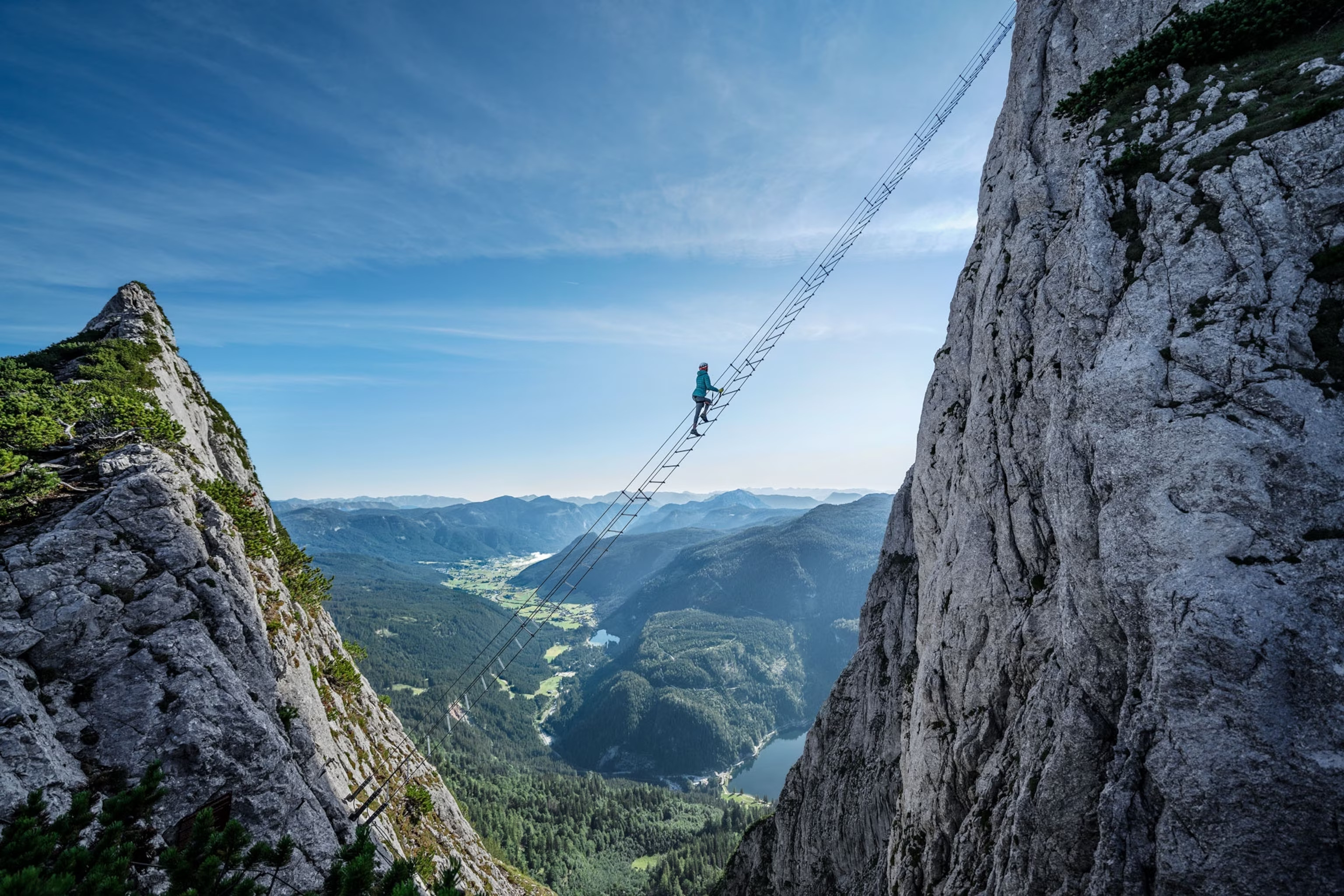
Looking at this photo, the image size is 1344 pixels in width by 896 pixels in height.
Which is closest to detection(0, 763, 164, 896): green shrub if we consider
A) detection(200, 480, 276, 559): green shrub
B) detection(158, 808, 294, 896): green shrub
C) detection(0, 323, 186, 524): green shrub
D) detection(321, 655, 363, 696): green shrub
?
detection(158, 808, 294, 896): green shrub

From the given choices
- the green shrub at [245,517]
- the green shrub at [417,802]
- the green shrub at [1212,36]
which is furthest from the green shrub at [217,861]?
the green shrub at [1212,36]

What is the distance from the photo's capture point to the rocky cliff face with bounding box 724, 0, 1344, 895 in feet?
27.6

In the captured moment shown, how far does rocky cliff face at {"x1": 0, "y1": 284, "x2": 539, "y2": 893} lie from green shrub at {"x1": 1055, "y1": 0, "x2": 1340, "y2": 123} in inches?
1331

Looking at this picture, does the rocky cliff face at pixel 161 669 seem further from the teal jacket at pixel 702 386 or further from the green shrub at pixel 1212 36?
the green shrub at pixel 1212 36

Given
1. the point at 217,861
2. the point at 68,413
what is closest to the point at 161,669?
the point at 217,861

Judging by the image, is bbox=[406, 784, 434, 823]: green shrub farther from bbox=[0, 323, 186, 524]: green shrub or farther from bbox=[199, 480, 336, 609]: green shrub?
bbox=[0, 323, 186, 524]: green shrub

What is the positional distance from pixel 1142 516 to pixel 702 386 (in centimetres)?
1810

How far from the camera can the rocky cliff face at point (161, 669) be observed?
1353 cm

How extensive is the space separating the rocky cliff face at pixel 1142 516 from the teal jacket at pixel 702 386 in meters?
10.9

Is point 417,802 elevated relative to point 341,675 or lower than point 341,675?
lower

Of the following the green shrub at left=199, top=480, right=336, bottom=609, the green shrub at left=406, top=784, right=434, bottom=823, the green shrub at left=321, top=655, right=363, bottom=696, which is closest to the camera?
the green shrub at left=199, top=480, right=336, bottom=609

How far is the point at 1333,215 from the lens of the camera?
10938mm

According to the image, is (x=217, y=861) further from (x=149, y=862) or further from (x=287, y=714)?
(x=287, y=714)

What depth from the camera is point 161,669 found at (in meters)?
15.8
